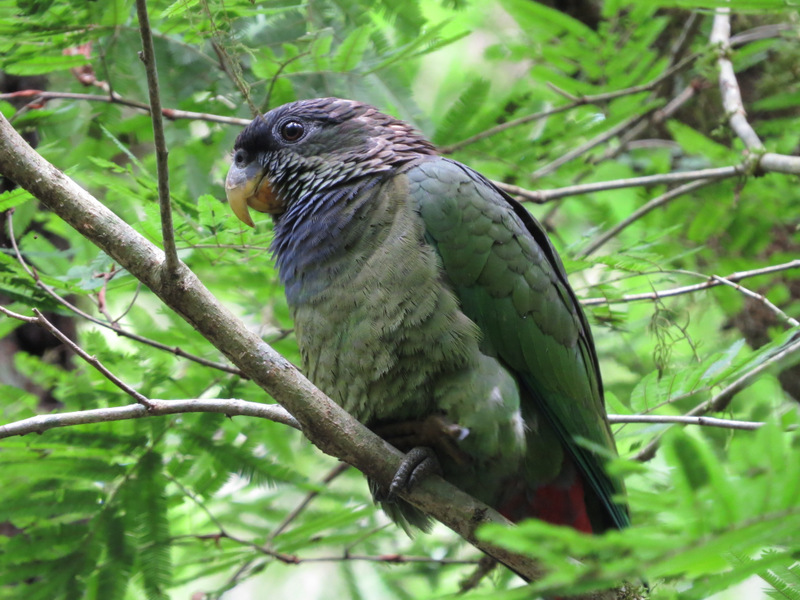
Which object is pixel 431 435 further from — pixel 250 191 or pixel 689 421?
pixel 250 191

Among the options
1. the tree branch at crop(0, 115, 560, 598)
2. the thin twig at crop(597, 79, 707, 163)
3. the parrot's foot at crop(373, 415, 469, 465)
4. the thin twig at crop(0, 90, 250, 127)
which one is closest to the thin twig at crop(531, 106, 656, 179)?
the thin twig at crop(597, 79, 707, 163)

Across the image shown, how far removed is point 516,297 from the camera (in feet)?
10.8

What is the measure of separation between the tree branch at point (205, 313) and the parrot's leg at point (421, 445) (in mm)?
201

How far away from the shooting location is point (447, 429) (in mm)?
3016

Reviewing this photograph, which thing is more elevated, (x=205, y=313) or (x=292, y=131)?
(x=292, y=131)

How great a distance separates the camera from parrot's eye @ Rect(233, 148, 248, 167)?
387 cm

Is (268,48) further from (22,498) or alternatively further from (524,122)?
(22,498)

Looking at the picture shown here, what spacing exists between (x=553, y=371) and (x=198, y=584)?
7339 mm

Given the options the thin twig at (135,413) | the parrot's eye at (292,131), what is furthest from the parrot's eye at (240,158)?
the thin twig at (135,413)

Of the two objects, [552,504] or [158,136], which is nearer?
[158,136]

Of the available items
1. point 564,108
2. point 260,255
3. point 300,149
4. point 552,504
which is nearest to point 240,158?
point 300,149

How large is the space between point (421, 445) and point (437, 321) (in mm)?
548

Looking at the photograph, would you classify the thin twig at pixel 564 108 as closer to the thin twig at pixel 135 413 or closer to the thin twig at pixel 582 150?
the thin twig at pixel 582 150

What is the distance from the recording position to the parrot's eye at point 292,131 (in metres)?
3.78
